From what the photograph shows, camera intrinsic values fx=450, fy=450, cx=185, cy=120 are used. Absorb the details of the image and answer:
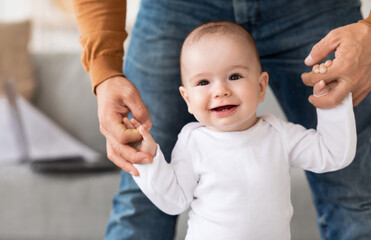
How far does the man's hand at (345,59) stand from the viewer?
85 centimetres

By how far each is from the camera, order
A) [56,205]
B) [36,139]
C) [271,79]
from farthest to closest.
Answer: [36,139]
[56,205]
[271,79]

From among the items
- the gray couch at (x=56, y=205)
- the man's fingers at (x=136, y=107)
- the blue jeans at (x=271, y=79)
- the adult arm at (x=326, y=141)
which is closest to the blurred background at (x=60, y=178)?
the gray couch at (x=56, y=205)

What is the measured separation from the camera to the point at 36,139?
228 centimetres

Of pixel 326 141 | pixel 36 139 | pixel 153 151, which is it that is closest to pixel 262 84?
pixel 326 141

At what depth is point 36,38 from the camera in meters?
3.47

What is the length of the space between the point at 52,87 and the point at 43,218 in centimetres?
80

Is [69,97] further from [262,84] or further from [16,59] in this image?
[262,84]

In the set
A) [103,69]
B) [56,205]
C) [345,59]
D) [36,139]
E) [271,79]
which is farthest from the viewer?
[36,139]

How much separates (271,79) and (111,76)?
1.29ft

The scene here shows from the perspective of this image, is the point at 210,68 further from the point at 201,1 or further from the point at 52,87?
the point at 52,87

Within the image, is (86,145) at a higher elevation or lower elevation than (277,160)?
lower

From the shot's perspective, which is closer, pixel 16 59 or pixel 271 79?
pixel 271 79

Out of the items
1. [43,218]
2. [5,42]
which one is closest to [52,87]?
[5,42]

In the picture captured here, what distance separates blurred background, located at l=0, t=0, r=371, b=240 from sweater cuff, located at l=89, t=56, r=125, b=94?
114 cm
